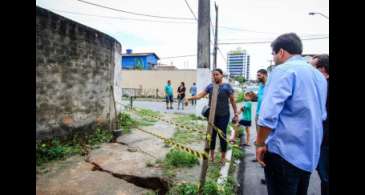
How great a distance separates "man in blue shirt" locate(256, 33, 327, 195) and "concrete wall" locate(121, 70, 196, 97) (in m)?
25.4

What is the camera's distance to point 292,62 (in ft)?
7.00

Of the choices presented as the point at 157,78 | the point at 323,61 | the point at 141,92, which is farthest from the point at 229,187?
the point at 157,78

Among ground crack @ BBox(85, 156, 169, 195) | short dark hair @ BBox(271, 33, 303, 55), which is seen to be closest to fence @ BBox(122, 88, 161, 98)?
ground crack @ BBox(85, 156, 169, 195)

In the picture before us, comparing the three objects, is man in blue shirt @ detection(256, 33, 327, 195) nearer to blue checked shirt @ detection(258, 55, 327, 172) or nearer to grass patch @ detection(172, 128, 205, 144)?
blue checked shirt @ detection(258, 55, 327, 172)

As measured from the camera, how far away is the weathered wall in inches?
203

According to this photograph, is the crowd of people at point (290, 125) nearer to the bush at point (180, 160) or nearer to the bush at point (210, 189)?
the bush at point (210, 189)

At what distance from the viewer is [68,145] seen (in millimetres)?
5730

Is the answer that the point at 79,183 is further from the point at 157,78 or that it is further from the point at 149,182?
the point at 157,78

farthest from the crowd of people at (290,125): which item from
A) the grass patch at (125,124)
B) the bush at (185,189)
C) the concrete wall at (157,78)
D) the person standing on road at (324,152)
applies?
the concrete wall at (157,78)

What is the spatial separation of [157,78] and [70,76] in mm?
23190

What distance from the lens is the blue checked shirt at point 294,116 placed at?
6.69 ft

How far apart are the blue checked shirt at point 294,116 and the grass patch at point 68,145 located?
440 centimetres
